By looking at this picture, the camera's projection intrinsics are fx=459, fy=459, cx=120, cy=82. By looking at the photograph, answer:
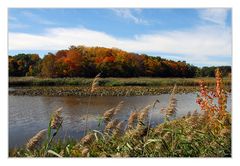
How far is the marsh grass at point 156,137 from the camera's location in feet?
17.1

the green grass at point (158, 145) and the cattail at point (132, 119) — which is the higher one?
the cattail at point (132, 119)

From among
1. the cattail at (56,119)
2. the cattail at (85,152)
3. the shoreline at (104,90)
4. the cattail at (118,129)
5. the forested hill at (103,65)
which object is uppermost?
the forested hill at (103,65)

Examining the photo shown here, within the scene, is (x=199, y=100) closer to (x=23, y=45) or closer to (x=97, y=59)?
(x=97, y=59)

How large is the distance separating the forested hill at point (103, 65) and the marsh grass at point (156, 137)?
347 millimetres

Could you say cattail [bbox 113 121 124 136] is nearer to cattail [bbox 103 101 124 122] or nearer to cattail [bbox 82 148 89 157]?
cattail [bbox 103 101 124 122]

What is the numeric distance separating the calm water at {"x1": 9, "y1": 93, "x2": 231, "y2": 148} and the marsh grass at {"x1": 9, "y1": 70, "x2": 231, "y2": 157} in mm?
80

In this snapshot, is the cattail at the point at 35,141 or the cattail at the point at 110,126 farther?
the cattail at the point at 110,126

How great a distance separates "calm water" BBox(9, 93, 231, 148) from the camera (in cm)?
544

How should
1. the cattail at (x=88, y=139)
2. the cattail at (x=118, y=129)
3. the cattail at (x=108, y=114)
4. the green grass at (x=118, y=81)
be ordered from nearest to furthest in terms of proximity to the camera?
the cattail at (x=88, y=139), the cattail at (x=118, y=129), the cattail at (x=108, y=114), the green grass at (x=118, y=81)

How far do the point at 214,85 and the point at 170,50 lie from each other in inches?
27.3

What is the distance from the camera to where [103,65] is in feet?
18.8

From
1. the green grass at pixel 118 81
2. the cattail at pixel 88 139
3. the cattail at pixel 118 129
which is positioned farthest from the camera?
the green grass at pixel 118 81
